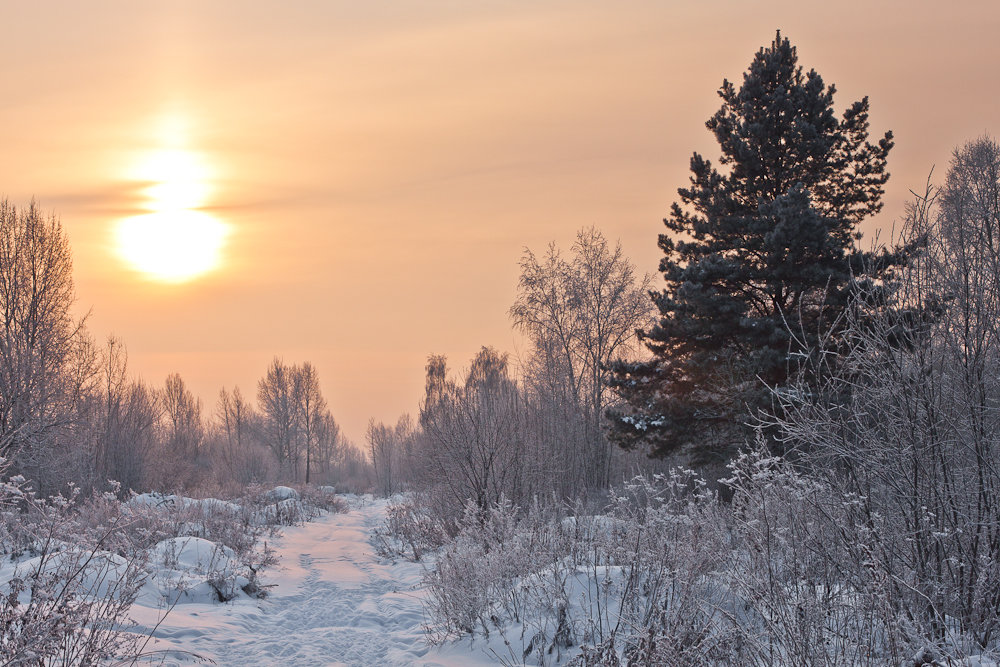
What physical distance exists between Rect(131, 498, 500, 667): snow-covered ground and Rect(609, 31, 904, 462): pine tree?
8205 mm

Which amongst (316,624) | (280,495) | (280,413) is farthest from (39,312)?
(280,413)

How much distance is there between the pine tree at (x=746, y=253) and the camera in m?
17.0

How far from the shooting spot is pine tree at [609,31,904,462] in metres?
17.0

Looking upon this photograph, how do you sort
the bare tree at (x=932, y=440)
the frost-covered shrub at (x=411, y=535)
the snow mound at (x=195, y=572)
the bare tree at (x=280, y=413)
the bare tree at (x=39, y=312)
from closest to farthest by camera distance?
the bare tree at (x=932, y=440) → the snow mound at (x=195, y=572) → the frost-covered shrub at (x=411, y=535) → the bare tree at (x=39, y=312) → the bare tree at (x=280, y=413)

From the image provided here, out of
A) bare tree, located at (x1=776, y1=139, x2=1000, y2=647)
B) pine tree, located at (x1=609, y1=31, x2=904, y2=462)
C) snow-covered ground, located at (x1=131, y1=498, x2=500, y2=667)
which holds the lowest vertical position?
snow-covered ground, located at (x1=131, y1=498, x2=500, y2=667)

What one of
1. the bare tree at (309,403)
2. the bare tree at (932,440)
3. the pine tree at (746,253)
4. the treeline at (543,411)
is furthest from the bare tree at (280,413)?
the bare tree at (932,440)

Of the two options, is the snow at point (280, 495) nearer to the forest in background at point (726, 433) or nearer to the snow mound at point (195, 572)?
the forest in background at point (726, 433)

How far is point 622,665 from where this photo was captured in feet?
18.2

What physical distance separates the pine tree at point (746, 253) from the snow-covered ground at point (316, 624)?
323 inches

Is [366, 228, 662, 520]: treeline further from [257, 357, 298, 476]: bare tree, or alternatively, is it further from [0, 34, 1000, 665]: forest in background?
[257, 357, 298, 476]: bare tree

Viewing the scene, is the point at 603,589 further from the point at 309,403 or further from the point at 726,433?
the point at 309,403

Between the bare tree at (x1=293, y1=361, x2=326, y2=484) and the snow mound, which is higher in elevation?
the bare tree at (x1=293, y1=361, x2=326, y2=484)

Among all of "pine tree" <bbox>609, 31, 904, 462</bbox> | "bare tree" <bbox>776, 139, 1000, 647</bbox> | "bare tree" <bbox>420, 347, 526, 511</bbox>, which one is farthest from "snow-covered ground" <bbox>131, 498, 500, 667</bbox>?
"pine tree" <bbox>609, 31, 904, 462</bbox>

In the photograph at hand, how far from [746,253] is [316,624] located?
13590 mm
